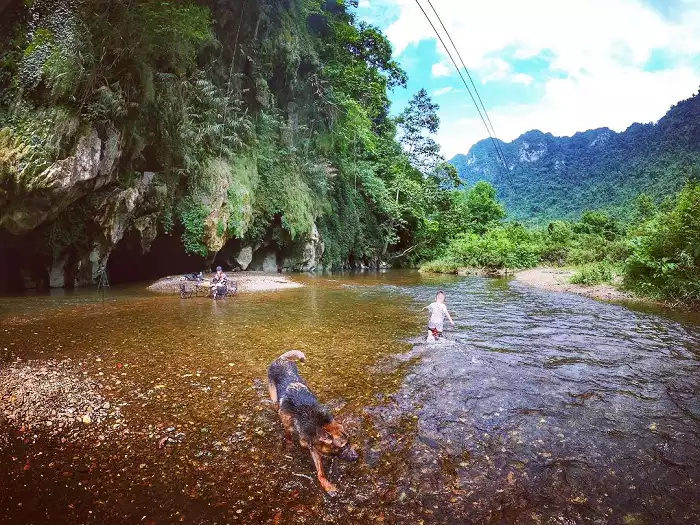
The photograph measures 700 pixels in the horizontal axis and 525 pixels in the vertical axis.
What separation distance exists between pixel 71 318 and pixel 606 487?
11.3 metres

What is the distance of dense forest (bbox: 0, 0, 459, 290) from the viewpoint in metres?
12.5

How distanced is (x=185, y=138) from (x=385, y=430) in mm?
18087

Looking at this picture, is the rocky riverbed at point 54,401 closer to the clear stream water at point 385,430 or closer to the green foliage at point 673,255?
the clear stream water at point 385,430

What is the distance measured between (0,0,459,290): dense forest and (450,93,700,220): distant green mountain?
21176 mm

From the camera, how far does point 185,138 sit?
1853 centimetres

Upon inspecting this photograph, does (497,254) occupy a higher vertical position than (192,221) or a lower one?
lower

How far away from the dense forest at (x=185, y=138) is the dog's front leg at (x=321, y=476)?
13.4m

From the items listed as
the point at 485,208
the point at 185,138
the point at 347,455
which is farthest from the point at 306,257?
the point at 485,208

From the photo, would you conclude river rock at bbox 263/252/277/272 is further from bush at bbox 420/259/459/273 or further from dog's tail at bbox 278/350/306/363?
dog's tail at bbox 278/350/306/363

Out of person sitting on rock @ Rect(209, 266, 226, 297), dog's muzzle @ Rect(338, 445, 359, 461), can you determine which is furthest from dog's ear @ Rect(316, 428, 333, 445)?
person sitting on rock @ Rect(209, 266, 226, 297)

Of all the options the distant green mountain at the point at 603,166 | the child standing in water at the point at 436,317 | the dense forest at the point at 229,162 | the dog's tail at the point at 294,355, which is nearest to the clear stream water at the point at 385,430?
the child standing in water at the point at 436,317

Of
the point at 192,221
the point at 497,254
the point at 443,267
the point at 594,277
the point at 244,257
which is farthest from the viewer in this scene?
the point at 443,267

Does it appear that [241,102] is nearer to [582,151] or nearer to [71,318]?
[71,318]

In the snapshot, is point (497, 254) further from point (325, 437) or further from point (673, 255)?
point (325, 437)
